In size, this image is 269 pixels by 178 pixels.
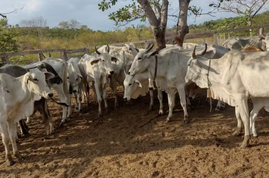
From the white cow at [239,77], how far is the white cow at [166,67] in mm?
1071

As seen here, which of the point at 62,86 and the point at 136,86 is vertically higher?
the point at 62,86

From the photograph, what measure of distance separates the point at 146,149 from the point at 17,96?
8.17 feet

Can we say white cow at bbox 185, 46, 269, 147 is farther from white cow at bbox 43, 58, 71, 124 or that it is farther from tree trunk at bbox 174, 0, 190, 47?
white cow at bbox 43, 58, 71, 124

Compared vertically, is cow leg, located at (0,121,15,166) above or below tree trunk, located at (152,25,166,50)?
below

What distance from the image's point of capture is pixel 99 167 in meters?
4.51

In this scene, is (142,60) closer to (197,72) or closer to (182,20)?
(197,72)

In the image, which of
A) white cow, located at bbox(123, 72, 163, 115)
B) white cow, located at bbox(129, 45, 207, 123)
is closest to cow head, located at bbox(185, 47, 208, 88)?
white cow, located at bbox(129, 45, 207, 123)

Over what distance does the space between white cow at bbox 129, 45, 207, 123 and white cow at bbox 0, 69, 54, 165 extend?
2.13 m

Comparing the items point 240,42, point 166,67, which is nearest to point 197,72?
point 166,67

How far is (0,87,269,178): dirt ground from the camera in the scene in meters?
4.17

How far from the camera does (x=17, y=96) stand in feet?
16.7

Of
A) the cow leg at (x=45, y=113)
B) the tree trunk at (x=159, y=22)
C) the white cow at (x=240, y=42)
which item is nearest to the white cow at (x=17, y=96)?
the cow leg at (x=45, y=113)

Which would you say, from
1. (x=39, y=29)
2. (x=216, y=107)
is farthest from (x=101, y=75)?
(x=39, y=29)

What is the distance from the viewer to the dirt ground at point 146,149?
13.7 ft
